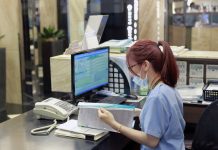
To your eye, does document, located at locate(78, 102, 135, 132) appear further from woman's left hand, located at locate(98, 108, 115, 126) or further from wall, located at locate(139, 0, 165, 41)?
wall, located at locate(139, 0, 165, 41)

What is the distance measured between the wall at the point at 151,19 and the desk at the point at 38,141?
2022 millimetres

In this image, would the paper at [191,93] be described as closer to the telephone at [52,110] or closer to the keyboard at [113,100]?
the keyboard at [113,100]

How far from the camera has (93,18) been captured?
3.28 m

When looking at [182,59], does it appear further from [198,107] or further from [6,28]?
[6,28]

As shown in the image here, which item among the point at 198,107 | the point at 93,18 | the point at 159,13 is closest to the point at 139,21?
the point at 159,13

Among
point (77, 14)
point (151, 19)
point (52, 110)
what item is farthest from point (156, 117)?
point (77, 14)

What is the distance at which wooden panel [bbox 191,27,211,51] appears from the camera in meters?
4.26

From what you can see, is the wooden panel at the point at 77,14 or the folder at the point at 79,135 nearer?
the folder at the point at 79,135

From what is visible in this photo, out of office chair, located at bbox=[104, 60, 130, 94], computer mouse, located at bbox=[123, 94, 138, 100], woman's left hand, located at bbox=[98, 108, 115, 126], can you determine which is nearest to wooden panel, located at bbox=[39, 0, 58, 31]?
office chair, located at bbox=[104, 60, 130, 94]

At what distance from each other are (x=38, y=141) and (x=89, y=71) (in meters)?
0.83

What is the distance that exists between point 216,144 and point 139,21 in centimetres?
216

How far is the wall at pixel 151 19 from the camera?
4.08m

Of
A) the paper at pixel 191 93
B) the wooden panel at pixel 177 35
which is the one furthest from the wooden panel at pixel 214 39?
the paper at pixel 191 93

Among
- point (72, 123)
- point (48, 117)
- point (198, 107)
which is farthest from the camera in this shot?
point (198, 107)
